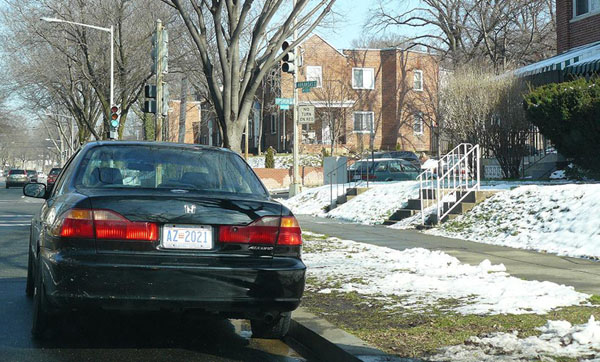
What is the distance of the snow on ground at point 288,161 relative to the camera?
156 ft

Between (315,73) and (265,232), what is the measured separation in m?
46.6

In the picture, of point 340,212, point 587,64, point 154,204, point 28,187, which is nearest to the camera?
point 154,204

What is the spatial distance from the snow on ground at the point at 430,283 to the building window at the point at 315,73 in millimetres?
40690

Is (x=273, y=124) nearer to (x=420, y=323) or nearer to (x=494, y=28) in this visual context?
(x=494, y=28)

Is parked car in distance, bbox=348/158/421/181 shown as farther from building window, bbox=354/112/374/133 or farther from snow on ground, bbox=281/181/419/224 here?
building window, bbox=354/112/374/133

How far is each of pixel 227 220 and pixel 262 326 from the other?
4.24 feet

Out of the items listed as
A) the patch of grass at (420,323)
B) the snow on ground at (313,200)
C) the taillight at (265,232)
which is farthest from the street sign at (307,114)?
the taillight at (265,232)

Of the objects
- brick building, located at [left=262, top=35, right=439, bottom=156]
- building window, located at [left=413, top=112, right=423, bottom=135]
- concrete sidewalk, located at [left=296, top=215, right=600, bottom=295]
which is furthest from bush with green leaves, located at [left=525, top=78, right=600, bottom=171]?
building window, located at [left=413, top=112, right=423, bottom=135]

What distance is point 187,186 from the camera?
6.25 metres

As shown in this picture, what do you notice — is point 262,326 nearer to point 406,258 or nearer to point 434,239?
point 406,258

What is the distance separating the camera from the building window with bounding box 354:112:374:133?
2040 inches

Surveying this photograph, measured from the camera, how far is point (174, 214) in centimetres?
560

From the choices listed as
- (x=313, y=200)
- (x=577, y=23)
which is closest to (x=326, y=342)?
(x=313, y=200)

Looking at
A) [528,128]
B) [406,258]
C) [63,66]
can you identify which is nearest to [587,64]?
[528,128]
